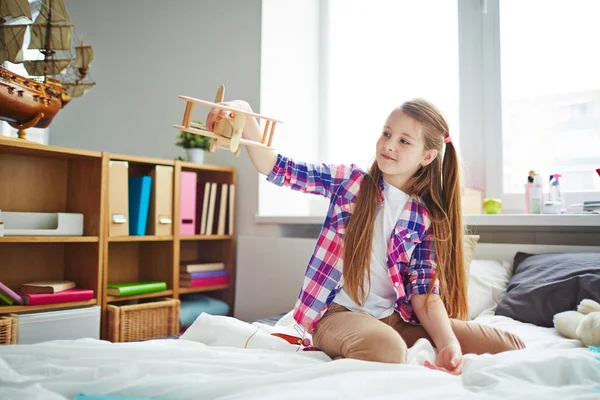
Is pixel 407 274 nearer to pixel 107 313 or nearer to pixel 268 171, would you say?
pixel 268 171

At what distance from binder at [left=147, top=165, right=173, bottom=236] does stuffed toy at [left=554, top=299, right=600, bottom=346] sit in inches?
63.1

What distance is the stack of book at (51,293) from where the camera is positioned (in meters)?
1.93

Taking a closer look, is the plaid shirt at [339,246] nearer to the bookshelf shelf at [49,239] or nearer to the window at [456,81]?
the window at [456,81]

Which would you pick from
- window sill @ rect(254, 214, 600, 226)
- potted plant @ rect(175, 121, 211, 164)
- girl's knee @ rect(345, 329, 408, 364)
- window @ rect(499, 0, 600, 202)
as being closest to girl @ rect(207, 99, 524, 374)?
girl's knee @ rect(345, 329, 408, 364)

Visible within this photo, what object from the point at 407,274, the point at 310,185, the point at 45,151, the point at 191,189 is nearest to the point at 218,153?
the point at 191,189

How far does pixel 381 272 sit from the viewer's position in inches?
54.9

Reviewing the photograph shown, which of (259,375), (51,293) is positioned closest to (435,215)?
(259,375)

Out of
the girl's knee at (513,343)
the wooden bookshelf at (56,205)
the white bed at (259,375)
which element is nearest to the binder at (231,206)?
the wooden bookshelf at (56,205)

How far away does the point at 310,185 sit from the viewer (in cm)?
146

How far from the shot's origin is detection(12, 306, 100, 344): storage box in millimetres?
1892

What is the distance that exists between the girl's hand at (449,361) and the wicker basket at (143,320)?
139cm

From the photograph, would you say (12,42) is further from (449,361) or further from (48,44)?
(449,361)

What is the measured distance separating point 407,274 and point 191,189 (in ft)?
4.45

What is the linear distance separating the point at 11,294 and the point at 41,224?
0.28 metres
